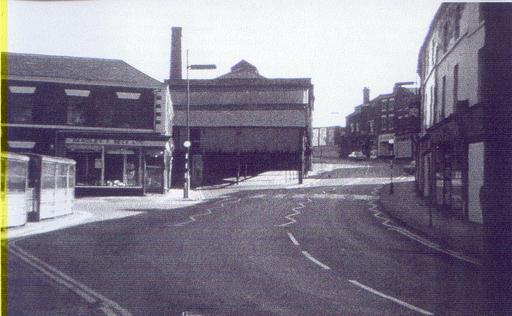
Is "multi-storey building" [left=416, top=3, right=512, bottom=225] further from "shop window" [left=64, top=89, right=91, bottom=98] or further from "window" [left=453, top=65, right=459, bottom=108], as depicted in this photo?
"shop window" [left=64, top=89, right=91, bottom=98]

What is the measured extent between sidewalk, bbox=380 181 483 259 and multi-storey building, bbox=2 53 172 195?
3.81 metres

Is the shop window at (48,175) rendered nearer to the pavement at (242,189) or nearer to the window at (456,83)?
the pavement at (242,189)

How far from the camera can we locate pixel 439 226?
37.3ft

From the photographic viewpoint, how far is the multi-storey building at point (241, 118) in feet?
23.4

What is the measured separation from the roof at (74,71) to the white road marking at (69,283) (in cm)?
252

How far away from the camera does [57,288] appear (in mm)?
6871

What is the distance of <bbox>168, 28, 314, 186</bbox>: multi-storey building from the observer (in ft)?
23.4

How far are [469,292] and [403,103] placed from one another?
2.58 m

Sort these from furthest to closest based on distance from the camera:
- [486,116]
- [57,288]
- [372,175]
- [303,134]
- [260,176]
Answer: [372,175]
[260,176]
[303,134]
[57,288]
[486,116]

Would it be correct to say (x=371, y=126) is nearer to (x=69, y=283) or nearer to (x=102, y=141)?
(x=102, y=141)

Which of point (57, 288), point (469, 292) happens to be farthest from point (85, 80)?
point (469, 292)

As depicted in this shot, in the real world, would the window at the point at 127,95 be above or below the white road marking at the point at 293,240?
above

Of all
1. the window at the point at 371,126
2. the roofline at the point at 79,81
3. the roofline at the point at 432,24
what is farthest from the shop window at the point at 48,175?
the roofline at the point at 432,24

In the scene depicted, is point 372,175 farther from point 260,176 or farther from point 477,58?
point 477,58
